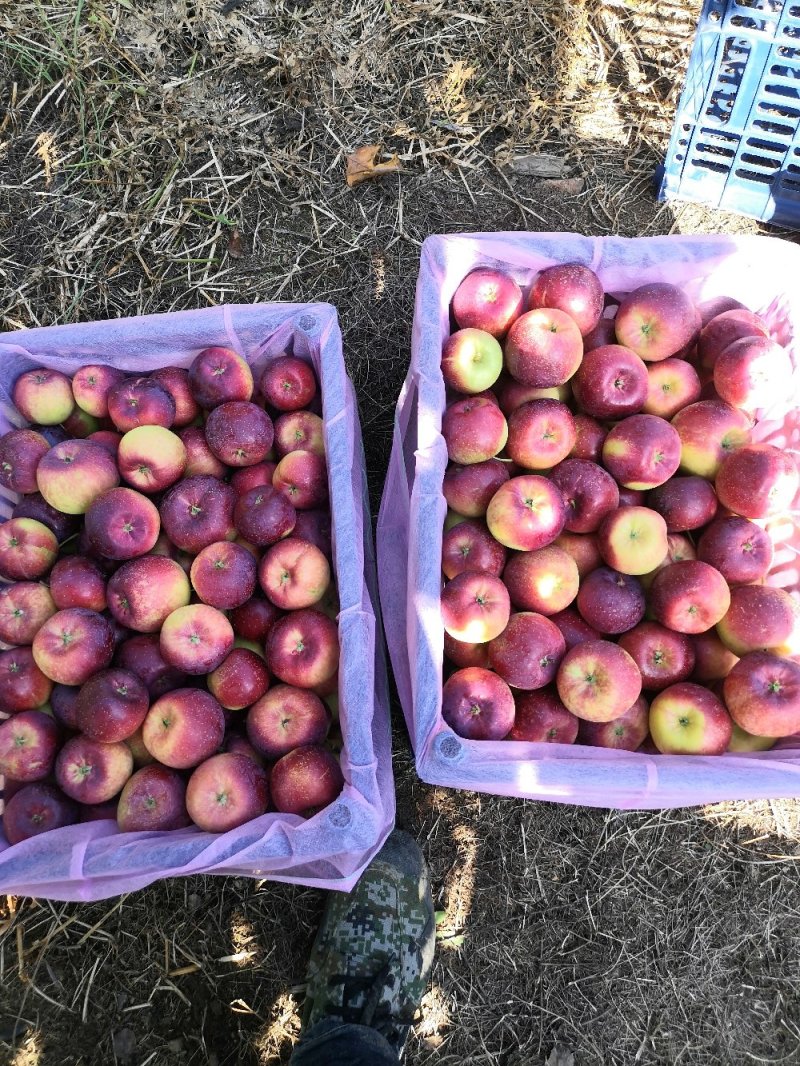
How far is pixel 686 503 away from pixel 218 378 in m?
1.50

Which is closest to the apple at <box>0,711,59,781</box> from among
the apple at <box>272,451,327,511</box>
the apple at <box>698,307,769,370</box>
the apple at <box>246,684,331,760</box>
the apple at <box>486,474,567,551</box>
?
the apple at <box>246,684,331,760</box>

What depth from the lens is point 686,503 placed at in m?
2.22

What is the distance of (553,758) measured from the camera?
6.47 ft

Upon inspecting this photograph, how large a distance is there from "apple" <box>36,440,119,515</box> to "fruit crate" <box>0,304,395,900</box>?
1.07 ft

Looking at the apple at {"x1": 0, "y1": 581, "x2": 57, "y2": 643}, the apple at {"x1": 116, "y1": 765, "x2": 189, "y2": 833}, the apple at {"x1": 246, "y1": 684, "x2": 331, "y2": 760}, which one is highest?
the apple at {"x1": 0, "y1": 581, "x2": 57, "y2": 643}

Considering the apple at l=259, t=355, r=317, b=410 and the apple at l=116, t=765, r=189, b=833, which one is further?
the apple at l=259, t=355, r=317, b=410

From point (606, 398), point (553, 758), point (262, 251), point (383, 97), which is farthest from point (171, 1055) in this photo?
point (383, 97)

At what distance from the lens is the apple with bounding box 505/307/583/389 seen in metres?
2.16

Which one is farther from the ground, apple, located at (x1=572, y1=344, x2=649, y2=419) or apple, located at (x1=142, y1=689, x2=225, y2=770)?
apple, located at (x1=572, y1=344, x2=649, y2=419)

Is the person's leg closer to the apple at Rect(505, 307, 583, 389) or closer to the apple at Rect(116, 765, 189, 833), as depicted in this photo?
the apple at Rect(116, 765, 189, 833)

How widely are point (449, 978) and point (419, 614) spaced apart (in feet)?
4.98

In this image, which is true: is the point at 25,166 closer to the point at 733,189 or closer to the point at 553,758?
the point at 733,189

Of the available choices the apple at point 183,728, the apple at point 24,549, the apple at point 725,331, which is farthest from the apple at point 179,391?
the apple at point 725,331

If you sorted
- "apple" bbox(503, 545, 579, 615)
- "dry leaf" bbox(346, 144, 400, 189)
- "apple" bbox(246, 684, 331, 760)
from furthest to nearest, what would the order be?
"dry leaf" bbox(346, 144, 400, 189) < "apple" bbox(503, 545, 579, 615) < "apple" bbox(246, 684, 331, 760)
